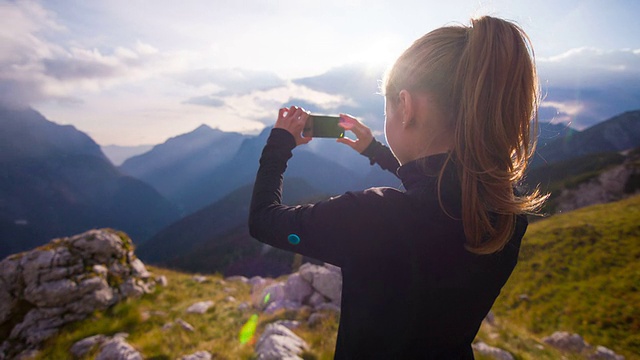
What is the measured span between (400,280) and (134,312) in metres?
11.6

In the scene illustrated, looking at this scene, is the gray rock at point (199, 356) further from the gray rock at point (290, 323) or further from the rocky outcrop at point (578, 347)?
the rocky outcrop at point (578, 347)

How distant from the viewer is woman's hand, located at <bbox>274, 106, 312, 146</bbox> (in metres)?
2.29

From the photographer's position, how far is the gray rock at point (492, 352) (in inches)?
295

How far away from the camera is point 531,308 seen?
84.2 ft

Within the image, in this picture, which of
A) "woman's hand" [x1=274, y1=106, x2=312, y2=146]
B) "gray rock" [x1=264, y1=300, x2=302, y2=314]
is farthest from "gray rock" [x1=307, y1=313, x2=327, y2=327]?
"woman's hand" [x1=274, y1=106, x2=312, y2=146]

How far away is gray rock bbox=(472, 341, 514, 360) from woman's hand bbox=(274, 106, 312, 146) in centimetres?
801

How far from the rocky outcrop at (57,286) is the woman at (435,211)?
1157 cm

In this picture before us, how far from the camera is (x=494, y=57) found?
163cm

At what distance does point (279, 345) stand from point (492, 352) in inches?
217

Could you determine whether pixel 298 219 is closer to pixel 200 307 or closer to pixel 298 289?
pixel 200 307

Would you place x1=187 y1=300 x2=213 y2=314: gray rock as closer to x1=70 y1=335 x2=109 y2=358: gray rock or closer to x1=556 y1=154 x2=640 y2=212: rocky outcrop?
x1=70 y1=335 x2=109 y2=358: gray rock

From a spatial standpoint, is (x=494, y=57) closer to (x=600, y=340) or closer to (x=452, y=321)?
(x=452, y=321)

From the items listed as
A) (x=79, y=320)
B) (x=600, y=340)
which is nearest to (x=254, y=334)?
(x=79, y=320)

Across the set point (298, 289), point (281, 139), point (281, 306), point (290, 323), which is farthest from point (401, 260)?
point (298, 289)
